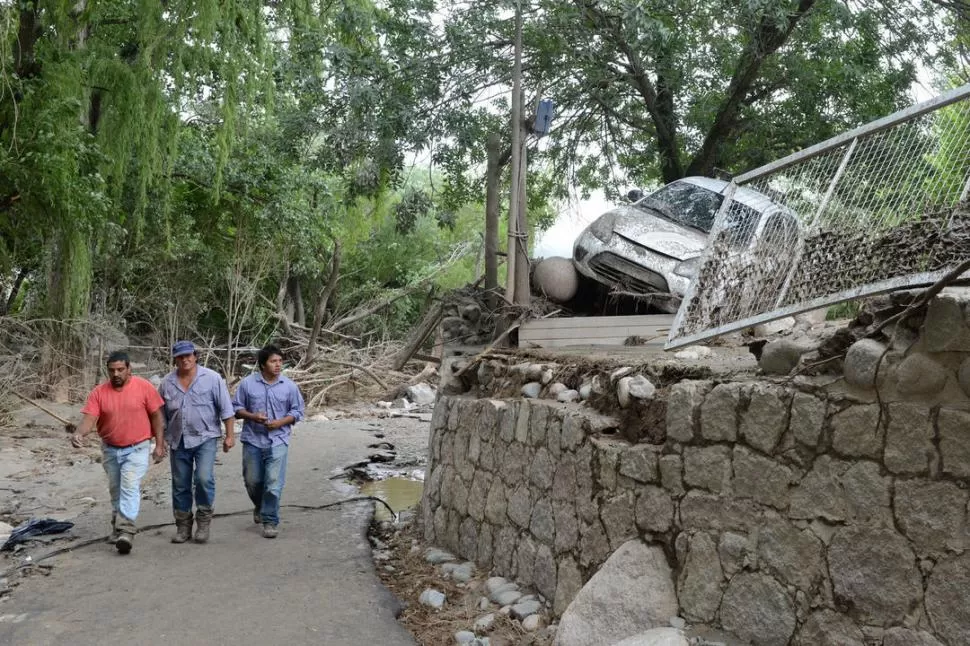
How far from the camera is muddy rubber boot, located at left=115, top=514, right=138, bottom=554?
716cm

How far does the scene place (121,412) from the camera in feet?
23.9

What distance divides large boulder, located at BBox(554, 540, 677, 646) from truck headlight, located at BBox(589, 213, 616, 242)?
233 inches

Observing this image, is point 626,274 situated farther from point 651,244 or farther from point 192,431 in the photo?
point 192,431

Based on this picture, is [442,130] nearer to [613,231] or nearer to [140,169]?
[140,169]

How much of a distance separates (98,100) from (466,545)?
1140 cm

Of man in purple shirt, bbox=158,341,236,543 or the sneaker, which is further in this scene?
man in purple shirt, bbox=158,341,236,543

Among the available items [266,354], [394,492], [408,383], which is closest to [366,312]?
[408,383]

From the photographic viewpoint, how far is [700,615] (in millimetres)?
4523

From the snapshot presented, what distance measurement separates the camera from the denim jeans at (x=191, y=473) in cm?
759

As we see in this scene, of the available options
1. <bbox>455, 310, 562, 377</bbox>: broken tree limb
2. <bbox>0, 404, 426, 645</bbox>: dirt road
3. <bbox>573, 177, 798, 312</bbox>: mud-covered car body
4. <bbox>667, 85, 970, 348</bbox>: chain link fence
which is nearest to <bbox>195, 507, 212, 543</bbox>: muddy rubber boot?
<bbox>0, 404, 426, 645</bbox>: dirt road

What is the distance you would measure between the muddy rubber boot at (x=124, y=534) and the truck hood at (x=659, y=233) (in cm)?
614

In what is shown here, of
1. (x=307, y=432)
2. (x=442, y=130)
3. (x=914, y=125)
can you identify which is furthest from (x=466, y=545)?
(x=442, y=130)

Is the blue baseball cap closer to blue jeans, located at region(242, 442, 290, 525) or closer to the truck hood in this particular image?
blue jeans, located at region(242, 442, 290, 525)

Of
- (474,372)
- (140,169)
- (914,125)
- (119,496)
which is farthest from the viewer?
(140,169)
